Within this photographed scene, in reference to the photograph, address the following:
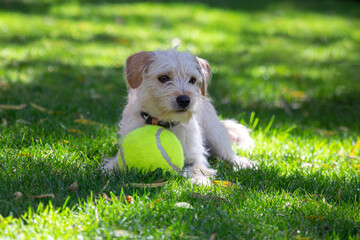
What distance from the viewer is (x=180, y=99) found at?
3979 millimetres

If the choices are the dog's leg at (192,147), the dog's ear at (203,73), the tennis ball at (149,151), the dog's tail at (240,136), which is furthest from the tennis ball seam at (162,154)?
the dog's tail at (240,136)

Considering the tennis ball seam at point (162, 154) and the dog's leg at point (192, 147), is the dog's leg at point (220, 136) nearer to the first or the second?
the dog's leg at point (192, 147)

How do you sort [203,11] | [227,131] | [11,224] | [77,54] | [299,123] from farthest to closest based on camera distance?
[203,11]
[77,54]
[299,123]
[227,131]
[11,224]

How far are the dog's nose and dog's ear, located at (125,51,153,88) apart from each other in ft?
1.62

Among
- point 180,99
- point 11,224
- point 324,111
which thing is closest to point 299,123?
point 324,111

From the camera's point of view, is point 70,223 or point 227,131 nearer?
point 70,223

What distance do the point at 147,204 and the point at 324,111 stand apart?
482 centimetres

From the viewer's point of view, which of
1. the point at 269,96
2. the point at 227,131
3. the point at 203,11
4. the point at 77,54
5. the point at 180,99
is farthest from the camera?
the point at 203,11

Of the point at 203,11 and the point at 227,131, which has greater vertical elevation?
the point at 203,11

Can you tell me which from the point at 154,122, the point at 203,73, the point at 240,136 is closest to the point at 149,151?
the point at 154,122

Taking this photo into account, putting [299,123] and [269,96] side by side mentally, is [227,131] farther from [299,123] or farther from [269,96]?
[269,96]

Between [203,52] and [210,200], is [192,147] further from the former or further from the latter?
[203,52]

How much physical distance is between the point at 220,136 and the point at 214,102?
2163 millimetres

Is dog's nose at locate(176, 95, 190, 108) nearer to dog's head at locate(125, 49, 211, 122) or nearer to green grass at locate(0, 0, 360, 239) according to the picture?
dog's head at locate(125, 49, 211, 122)
